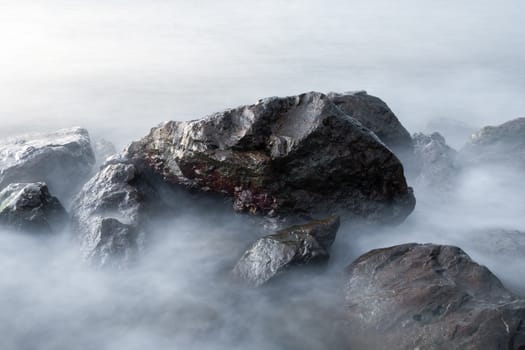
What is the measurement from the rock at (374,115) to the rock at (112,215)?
11.5 ft

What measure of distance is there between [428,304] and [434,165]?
5.55 meters

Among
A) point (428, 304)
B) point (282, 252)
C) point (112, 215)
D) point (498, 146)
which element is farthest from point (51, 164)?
point (498, 146)

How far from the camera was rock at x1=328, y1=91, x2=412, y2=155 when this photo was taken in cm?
863

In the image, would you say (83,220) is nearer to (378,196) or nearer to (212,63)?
(378,196)

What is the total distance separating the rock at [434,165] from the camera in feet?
31.5

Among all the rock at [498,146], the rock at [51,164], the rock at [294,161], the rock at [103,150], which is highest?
the rock at [294,161]

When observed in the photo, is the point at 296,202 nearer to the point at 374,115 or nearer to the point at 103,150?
the point at 374,115

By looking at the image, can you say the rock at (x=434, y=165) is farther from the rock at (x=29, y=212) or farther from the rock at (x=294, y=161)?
the rock at (x=29, y=212)

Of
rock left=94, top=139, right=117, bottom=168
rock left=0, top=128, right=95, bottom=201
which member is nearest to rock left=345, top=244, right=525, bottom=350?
rock left=0, top=128, right=95, bottom=201

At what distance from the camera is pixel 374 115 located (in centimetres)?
880

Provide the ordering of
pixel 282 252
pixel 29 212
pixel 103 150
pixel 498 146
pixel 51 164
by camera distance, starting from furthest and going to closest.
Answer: pixel 103 150, pixel 498 146, pixel 51 164, pixel 29 212, pixel 282 252

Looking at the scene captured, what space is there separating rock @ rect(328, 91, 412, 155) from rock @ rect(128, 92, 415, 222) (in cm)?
185

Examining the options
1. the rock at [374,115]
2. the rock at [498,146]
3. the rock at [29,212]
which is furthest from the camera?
the rock at [498,146]

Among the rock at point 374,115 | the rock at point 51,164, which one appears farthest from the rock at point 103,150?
the rock at point 374,115
